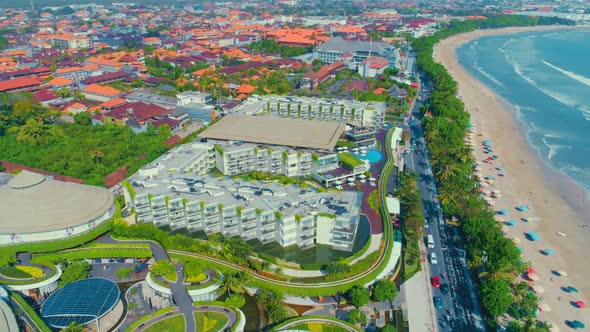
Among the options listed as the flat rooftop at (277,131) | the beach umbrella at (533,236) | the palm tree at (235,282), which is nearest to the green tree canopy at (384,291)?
the palm tree at (235,282)

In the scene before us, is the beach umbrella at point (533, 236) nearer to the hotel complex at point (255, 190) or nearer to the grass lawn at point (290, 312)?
the hotel complex at point (255, 190)

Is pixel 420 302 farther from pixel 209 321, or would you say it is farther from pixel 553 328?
pixel 209 321

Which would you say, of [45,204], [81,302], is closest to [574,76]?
[45,204]

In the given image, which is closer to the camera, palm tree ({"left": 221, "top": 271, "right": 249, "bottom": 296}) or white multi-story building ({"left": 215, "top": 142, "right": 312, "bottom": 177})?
palm tree ({"left": 221, "top": 271, "right": 249, "bottom": 296})

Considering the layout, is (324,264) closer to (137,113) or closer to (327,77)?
(137,113)

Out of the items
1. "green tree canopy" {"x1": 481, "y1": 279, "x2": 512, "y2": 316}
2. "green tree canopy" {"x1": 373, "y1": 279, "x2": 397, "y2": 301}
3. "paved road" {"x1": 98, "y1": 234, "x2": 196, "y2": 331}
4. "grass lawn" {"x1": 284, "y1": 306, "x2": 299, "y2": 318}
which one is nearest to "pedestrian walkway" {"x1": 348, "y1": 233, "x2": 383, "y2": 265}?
"green tree canopy" {"x1": 373, "y1": 279, "x2": 397, "y2": 301}

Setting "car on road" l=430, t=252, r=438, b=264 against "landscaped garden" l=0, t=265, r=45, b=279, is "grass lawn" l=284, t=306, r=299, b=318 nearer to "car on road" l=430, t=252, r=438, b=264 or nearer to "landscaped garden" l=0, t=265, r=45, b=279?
"car on road" l=430, t=252, r=438, b=264

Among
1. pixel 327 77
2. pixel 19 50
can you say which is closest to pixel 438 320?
pixel 327 77
